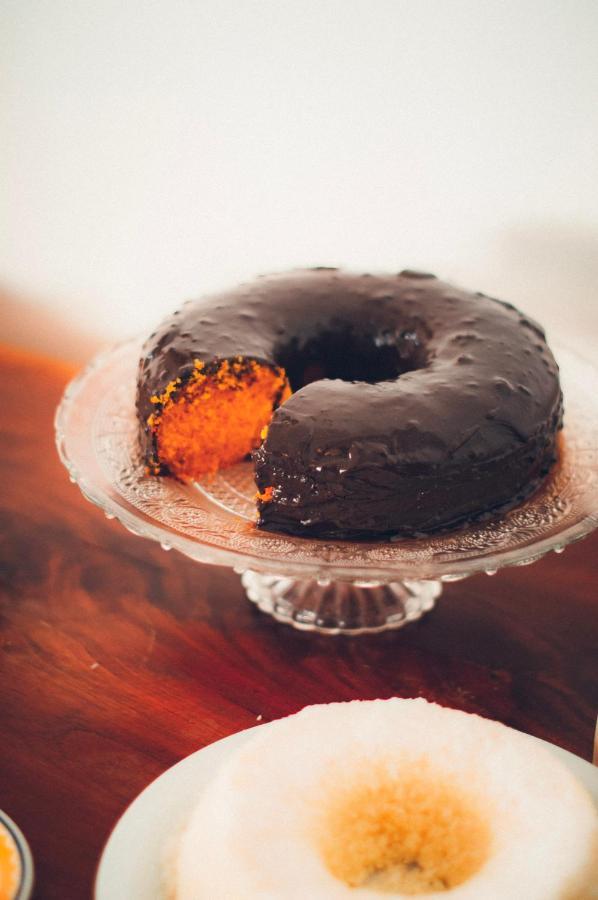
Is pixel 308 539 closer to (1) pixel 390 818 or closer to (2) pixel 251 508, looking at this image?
(2) pixel 251 508

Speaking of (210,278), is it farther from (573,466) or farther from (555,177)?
(573,466)

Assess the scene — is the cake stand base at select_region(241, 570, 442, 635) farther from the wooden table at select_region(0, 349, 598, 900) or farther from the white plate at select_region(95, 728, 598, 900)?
the white plate at select_region(95, 728, 598, 900)

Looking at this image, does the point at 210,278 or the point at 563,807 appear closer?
the point at 563,807

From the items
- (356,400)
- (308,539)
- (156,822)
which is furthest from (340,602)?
(156,822)

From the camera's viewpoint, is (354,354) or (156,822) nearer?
(156,822)

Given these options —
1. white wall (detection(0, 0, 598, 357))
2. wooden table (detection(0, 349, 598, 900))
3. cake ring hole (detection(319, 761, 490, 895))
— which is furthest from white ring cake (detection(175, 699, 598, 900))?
white wall (detection(0, 0, 598, 357))

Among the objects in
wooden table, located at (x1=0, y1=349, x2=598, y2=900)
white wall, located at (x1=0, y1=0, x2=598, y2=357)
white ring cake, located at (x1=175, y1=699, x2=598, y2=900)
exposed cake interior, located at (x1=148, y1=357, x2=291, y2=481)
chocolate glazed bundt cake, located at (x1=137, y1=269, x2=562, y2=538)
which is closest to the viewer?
white ring cake, located at (x1=175, y1=699, x2=598, y2=900)

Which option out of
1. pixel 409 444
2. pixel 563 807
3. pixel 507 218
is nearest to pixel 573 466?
pixel 409 444
